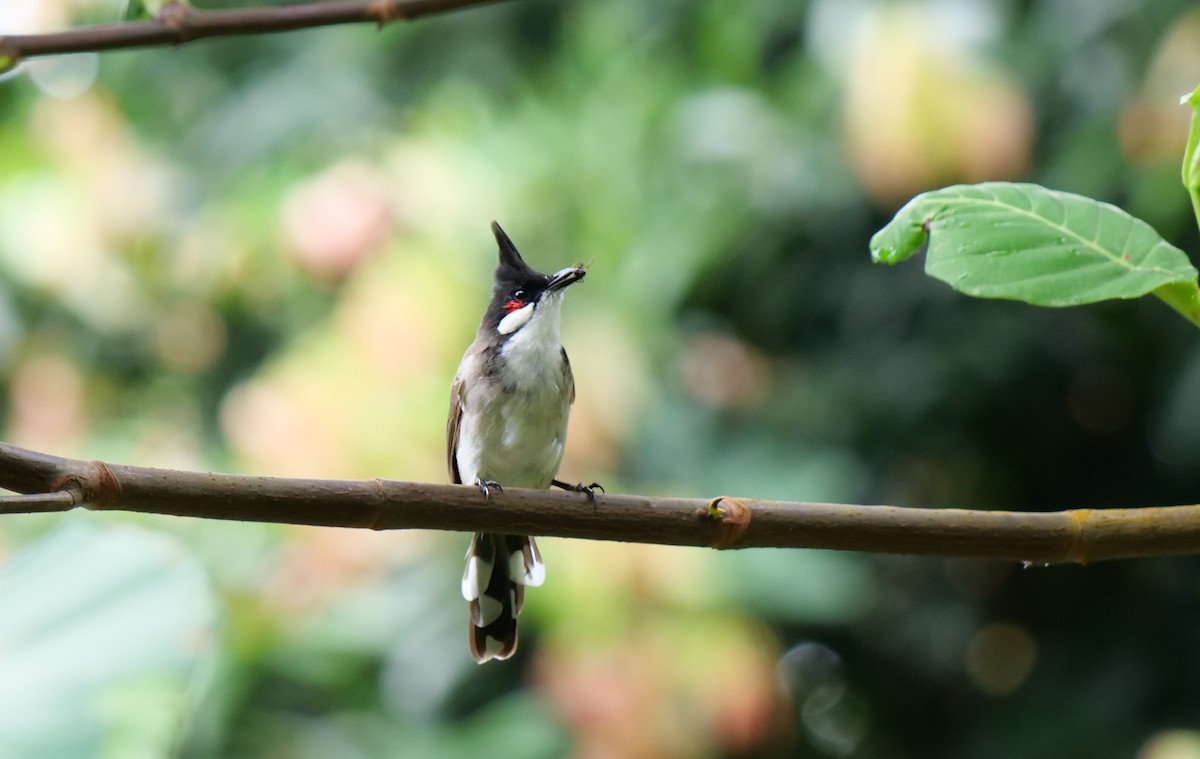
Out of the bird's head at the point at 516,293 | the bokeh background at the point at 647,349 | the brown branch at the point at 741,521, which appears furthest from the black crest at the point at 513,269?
the brown branch at the point at 741,521

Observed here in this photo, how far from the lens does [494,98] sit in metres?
4.38

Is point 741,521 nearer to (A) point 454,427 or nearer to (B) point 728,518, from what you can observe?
(B) point 728,518

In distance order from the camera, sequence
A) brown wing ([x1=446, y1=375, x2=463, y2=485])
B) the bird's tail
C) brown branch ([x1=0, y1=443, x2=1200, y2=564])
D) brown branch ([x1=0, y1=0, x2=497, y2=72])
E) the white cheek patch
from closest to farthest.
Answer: brown branch ([x1=0, y1=443, x2=1200, y2=564]) < brown branch ([x1=0, y1=0, x2=497, y2=72]) < the bird's tail < the white cheek patch < brown wing ([x1=446, y1=375, x2=463, y2=485])

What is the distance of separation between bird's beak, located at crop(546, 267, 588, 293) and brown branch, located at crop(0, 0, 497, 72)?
82cm

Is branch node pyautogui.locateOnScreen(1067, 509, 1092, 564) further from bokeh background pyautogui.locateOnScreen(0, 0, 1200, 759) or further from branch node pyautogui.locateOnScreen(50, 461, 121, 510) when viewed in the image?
bokeh background pyautogui.locateOnScreen(0, 0, 1200, 759)

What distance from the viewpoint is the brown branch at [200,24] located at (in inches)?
45.5

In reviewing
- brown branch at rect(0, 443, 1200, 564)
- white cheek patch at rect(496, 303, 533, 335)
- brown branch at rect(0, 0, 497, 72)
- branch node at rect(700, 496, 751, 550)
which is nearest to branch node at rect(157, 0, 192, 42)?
brown branch at rect(0, 0, 497, 72)

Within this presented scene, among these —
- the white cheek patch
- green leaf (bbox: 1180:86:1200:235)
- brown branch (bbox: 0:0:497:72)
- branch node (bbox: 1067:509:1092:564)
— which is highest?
brown branch (bbox: 0:0:497:72)

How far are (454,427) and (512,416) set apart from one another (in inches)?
10.3

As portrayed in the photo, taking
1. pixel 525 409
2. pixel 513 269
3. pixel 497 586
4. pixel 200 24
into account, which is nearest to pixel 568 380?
pixel 525 409

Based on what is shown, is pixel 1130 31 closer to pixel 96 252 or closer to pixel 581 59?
pixel 581 59

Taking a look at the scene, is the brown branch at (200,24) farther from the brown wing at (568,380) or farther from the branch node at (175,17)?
the brown wing at (568,380)

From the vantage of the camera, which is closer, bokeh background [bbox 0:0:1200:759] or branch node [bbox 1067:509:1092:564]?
branch node [bbox 1067:509:1092:564]

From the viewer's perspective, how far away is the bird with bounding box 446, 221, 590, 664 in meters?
2.30
